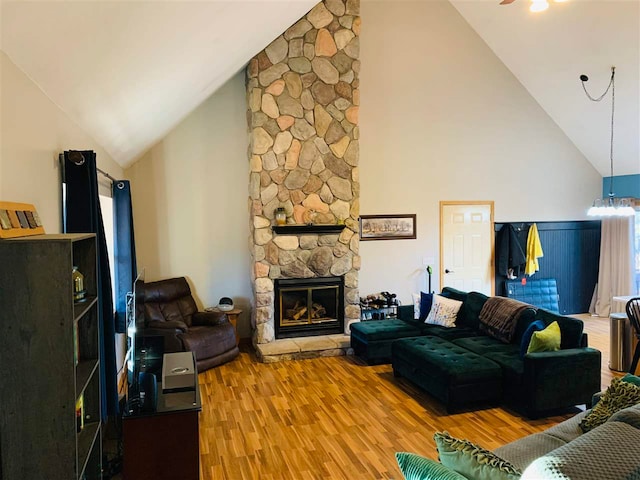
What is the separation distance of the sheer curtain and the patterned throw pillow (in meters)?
3.92

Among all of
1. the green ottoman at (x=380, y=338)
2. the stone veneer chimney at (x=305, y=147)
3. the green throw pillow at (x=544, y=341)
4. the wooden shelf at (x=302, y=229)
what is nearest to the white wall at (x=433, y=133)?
the stone veneer chimney at (x=305, y=147)

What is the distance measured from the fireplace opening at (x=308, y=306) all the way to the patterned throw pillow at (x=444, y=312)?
125 centimetres

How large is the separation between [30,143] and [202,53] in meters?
1.63

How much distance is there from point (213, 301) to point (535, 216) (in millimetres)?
5325

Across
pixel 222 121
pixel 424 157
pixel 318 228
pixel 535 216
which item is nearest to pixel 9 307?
pixel 318 228

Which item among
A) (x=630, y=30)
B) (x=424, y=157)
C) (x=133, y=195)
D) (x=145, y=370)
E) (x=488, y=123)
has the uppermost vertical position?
(x=630, y=30)

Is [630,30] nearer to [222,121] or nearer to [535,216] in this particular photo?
[535,216]

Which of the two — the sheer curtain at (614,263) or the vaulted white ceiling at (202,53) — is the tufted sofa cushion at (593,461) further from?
the sheer curtain at (614,263)

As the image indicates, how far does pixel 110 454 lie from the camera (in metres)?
3.49

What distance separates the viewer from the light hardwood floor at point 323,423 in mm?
3510

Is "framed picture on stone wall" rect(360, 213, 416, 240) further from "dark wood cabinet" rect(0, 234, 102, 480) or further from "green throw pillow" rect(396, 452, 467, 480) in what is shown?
"dark wood cabinet" rect(0, 234, 102, 480)

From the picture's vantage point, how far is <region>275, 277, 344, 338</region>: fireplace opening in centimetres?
634

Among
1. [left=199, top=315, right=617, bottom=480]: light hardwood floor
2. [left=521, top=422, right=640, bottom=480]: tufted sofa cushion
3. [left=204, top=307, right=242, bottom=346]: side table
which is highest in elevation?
[left=521, top=422, right=640, bottom=480]: tufted sofa cushion

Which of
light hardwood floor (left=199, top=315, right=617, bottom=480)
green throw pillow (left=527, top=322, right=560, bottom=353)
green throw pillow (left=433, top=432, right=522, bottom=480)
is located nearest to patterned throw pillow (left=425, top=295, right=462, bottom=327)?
light hardwood floor (left=199, top=315, right=617, bottom=480)
